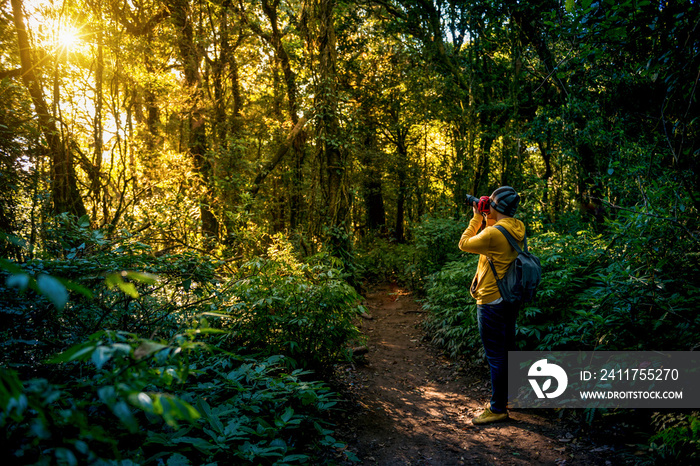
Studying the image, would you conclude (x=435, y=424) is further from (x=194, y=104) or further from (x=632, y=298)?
(x=194, y=104)

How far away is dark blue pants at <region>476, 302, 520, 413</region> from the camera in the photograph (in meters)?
3.72

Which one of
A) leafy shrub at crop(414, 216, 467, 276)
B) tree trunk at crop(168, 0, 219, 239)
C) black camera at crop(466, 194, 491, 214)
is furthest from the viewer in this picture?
leafy shrub at crop(414, 216, 467, 276)

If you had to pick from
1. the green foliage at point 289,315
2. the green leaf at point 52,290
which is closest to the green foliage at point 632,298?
the green foliage at point 289,315

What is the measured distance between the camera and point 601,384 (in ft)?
11.2

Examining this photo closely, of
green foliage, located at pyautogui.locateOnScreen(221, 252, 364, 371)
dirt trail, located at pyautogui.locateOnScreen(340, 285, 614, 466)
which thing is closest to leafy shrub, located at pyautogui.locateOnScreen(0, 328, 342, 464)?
green foliage, located at pyautogui.locateOnScreen(221, 252, 364, 371)

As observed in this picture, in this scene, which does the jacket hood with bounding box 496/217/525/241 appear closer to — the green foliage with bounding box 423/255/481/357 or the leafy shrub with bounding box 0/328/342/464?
the green foliage with bounding box 423/255/481/357

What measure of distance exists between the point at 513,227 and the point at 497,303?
835 mm

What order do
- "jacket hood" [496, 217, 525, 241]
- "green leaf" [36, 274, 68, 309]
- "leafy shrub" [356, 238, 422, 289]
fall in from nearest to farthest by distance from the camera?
"green leaf" [36, 274, 68, 309] < "jacket hood" [496, 217, 525, 241] < "leafy shrub" [356, 238, 422, 289]

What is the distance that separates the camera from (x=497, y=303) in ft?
12.1

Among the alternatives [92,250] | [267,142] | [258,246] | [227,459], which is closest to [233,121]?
[267,142]

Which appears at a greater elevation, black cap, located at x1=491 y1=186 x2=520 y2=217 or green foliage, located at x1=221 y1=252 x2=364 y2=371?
black cap, located at x1=491 y1=186 x2=520 y2=217

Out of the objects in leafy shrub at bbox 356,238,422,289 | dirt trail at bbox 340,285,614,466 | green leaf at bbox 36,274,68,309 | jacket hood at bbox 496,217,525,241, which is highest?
jacket hood at bbox 496,217,525,241

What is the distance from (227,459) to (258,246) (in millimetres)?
5199

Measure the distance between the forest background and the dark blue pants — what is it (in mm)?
716
